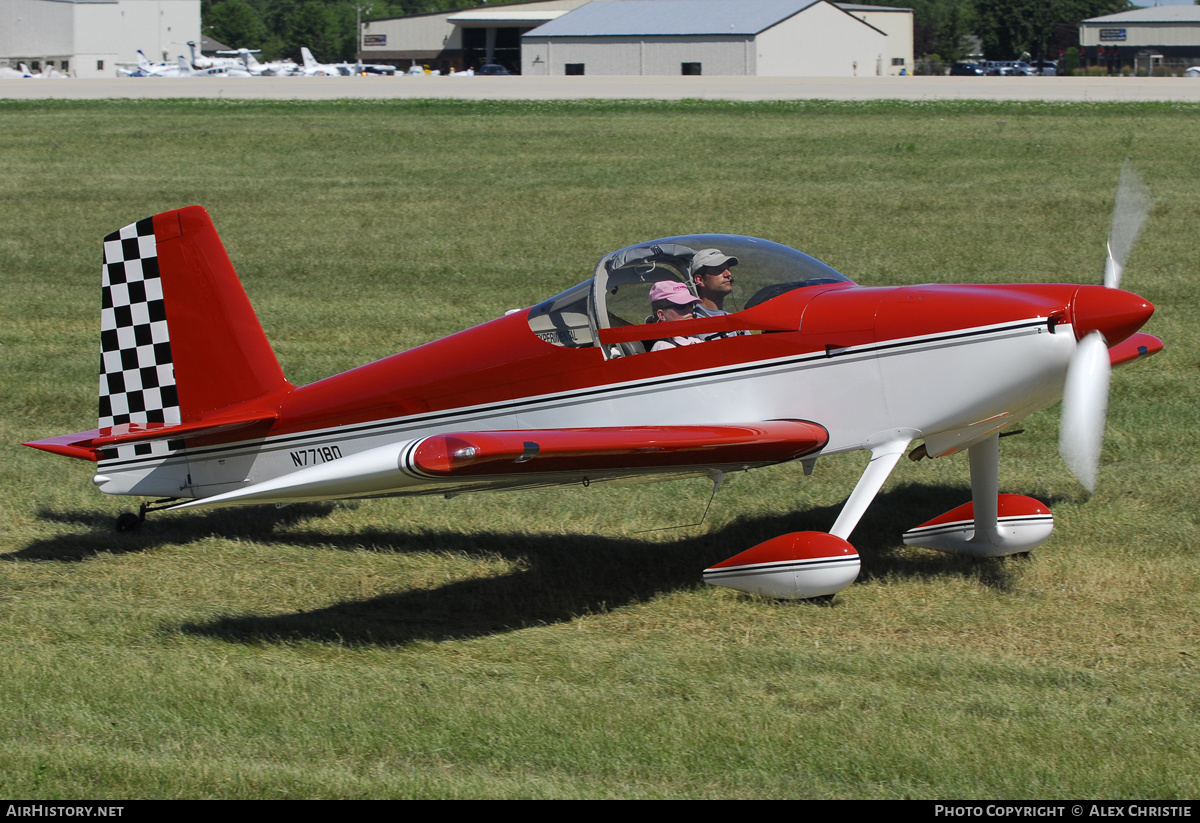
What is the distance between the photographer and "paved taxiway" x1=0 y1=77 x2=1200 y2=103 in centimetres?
3443

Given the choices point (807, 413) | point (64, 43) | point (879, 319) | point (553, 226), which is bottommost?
point (807, 413)

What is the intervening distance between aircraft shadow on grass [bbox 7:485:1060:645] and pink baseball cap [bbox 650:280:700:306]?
5.39 ft

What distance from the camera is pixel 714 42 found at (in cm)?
6600

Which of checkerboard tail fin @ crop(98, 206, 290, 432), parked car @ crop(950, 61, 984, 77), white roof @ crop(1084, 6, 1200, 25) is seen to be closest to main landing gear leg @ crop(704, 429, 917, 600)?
checkerboard tail fin @ crop(98, 206, 290, 432)

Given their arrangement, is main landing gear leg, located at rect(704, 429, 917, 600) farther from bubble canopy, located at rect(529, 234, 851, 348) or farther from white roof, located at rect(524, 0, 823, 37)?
white roof, located at rect(524, 0, 823, 37)

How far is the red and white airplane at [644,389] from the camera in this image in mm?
5602

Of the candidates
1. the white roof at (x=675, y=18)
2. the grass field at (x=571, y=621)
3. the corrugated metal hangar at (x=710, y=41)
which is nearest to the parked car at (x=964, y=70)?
the corrugated metal hangar at (x=710, y=41)

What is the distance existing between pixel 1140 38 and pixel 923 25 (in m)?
21.8

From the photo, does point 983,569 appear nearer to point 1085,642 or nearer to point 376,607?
point 1085,642

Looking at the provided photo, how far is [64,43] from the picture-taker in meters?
90.0
